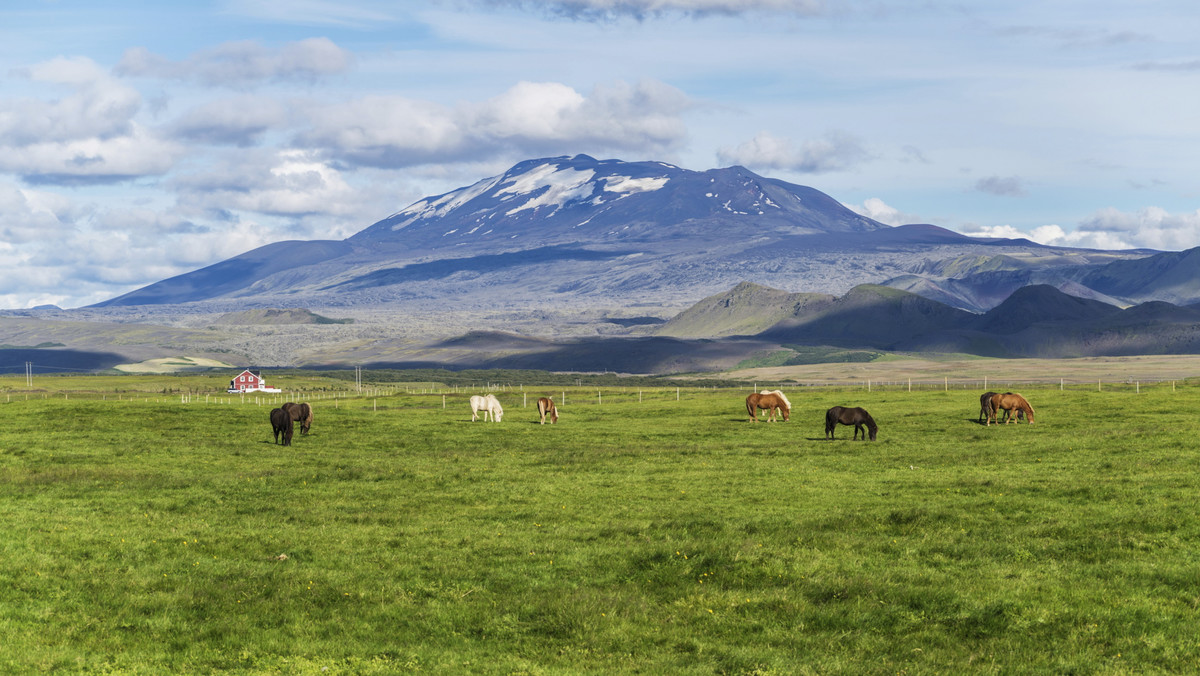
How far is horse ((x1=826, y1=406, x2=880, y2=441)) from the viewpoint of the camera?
49.9 meters

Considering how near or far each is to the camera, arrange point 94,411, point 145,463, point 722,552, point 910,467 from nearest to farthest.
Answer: point 722,552, point 910,467, point 145,463, point 94,411

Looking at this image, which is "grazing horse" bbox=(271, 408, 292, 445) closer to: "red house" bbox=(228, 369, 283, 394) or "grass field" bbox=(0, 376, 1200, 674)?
"grass field" bbox=(0, 376, 1200, 674)

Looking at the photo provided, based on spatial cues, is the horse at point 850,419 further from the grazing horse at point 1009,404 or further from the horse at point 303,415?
the horse at point 303,415

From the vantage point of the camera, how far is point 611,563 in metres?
22.7

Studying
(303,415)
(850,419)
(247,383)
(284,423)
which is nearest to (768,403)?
(850,419)

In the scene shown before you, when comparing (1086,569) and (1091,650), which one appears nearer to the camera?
(1091,650)

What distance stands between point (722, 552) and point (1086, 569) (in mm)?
7422

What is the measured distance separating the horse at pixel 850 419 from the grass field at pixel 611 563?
6.82m

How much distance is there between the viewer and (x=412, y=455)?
46.4 m

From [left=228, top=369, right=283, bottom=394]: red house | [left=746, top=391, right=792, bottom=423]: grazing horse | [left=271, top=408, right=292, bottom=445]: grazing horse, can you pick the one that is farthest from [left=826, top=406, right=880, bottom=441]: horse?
[left=228, top=369, right=283, bottom=394]: red house

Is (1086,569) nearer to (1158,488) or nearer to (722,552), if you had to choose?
(722,552)

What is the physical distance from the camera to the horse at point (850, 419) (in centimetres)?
4994

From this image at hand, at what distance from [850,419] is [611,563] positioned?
99.6ft

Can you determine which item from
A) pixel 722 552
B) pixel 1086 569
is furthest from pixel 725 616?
pixel 1086 569
